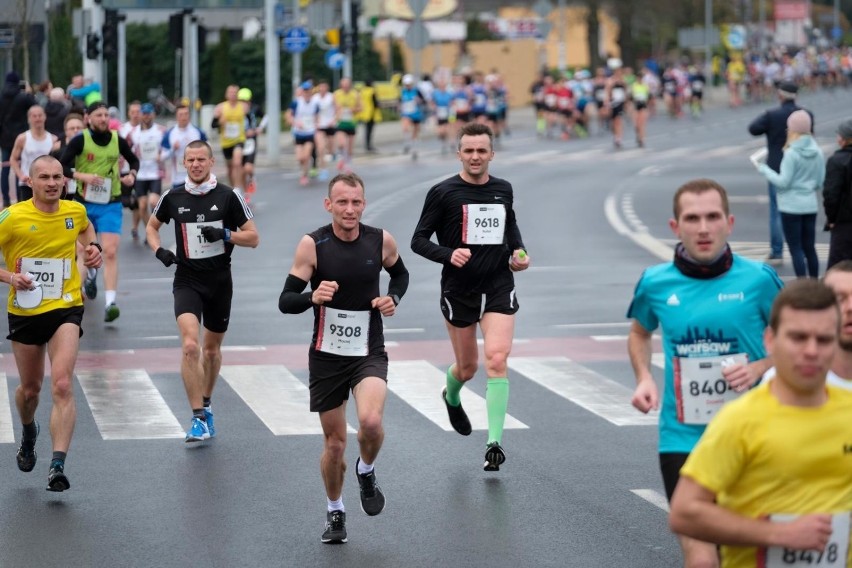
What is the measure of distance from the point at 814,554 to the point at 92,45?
34.1 meters

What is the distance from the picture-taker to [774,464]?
15.3 ft

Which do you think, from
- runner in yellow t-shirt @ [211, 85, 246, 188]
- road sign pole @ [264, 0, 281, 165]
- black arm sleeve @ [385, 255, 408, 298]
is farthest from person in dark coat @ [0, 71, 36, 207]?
black arm sleeve @ [385, 255, 408, 298]

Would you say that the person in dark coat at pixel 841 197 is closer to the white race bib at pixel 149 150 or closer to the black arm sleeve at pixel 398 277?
the black arm sleeve at pixel 398 277

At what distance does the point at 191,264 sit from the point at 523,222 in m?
16.0

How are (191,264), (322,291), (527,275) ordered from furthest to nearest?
(527,275), (191,264), (322,291)

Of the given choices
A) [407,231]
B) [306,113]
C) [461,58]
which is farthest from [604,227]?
[461,58]

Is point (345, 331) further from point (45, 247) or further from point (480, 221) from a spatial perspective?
point (45, 247)

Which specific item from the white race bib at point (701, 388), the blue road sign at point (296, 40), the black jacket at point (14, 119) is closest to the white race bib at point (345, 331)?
the white race bib at point (701, 388)

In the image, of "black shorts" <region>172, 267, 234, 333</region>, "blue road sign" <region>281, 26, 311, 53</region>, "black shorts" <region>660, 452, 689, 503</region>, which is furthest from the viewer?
"blue road sign" <region>281, 26, 311, 53</region>

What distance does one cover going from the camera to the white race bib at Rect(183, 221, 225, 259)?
38.0 ft

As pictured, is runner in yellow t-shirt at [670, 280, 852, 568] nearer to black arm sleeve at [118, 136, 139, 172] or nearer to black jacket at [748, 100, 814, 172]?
black arm sleeve at [118, 136, 139, 172]

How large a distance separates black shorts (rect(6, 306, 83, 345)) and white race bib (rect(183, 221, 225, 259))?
157cm

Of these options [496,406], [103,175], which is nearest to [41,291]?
[496,406]

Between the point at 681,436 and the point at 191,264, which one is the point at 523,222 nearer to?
the point at 191,264
